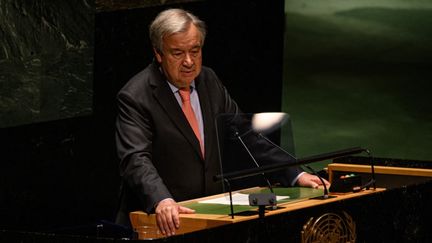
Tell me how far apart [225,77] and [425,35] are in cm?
149

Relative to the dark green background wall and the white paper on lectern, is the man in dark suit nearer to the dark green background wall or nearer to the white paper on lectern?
the white paper on lectern

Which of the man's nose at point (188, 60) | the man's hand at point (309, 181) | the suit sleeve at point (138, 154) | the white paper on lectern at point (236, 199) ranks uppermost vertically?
the man's nose at point (188, 60)

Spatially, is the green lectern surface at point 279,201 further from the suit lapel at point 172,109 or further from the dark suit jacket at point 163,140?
the suit lapel at point 172,109

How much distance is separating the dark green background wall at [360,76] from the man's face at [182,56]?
374 cm

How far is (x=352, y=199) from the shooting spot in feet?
13.3

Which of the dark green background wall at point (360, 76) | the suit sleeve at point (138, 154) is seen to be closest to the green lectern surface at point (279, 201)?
the suit sleeve at point (138, 154)

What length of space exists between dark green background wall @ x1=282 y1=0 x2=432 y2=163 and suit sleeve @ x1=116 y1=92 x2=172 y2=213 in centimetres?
389

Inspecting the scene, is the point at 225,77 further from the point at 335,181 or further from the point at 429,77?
the point at 335,181

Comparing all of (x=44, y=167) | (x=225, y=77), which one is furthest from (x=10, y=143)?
(x=225, y=77)

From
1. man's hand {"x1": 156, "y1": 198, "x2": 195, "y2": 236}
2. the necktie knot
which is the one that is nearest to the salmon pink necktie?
the necktie knot

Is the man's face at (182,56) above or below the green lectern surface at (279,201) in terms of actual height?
above

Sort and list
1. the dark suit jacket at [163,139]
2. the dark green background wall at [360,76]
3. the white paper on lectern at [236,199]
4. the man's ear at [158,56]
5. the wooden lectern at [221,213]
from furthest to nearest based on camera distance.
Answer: the dark green background wall at [360,76] < the man's ear at [158,56] < the dark suit jacket at [163,139] < the white paper on lectern at [236,199] < the wooden lectern at [221,213]

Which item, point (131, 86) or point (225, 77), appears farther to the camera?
point (225, 77)

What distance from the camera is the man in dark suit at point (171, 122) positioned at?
4.45m
